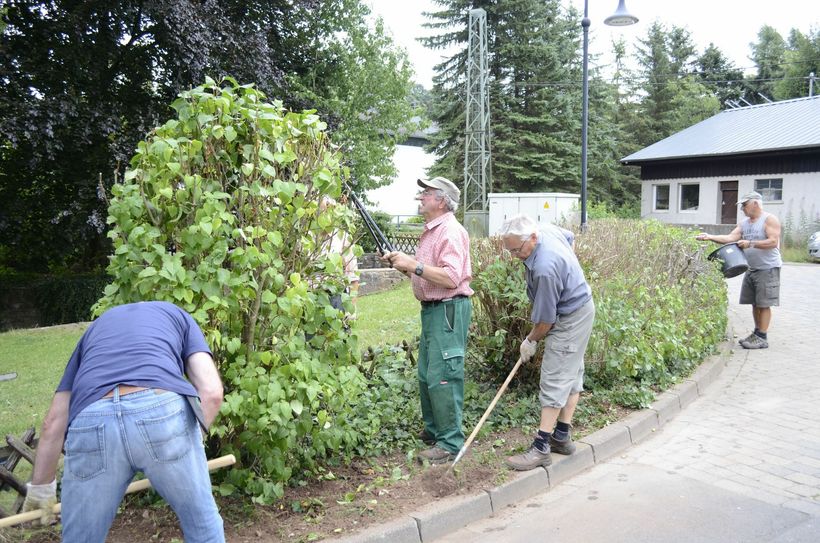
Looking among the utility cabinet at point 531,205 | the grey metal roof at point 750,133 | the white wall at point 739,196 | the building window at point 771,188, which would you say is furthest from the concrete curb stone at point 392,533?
the building window at point 771,188

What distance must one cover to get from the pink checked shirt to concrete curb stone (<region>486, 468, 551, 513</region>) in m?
1.28

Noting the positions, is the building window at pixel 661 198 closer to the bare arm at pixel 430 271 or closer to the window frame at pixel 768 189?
the window frame at pixel 768 189

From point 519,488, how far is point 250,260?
92.0 inches

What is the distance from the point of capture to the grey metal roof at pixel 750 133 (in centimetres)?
2631

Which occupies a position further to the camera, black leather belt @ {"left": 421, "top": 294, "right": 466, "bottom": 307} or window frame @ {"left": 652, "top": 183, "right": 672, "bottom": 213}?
window frame @ {"left": 652, "top": 183, "right": 672, "bottom": 213}

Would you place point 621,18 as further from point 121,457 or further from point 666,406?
point 121,457

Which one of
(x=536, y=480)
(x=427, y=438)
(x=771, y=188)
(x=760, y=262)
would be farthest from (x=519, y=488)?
(x=771, y=188)

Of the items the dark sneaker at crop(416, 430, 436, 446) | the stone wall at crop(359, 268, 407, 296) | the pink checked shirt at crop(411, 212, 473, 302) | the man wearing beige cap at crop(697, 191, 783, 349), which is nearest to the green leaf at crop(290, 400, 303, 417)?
the pink checked shirt at crop(411, 212, 473, 302)

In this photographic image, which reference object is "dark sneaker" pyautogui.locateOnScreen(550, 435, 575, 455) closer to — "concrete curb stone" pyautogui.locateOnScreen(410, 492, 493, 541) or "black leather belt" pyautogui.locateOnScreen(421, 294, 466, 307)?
"concrete curb stone" pyautogui.locateOnScreen(410, 492, 493, 541)

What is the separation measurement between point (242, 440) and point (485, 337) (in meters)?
2.70

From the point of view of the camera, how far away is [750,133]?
2912cm

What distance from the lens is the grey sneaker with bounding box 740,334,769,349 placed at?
27.7ft

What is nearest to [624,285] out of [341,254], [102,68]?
[341,254]

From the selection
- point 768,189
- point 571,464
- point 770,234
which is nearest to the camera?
point 571,464
